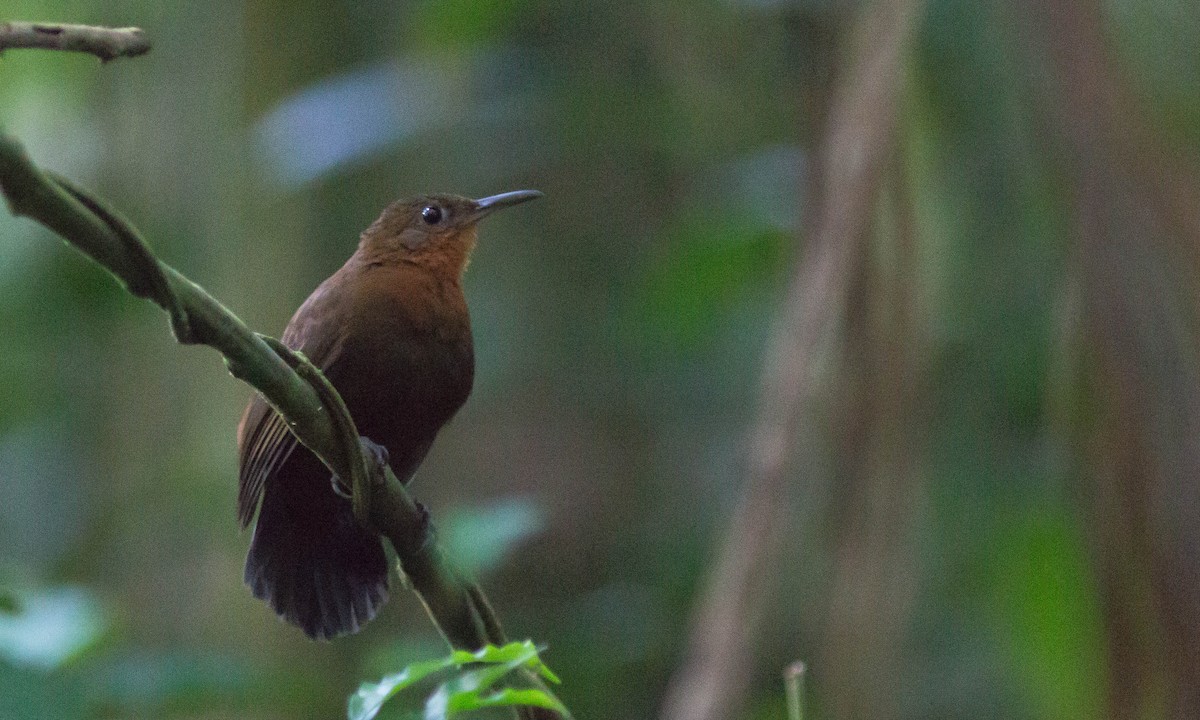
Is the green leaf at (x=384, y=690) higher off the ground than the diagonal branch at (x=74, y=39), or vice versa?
the diagonal branch at (x=74, y=39)

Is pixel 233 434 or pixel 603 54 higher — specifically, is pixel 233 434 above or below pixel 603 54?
below

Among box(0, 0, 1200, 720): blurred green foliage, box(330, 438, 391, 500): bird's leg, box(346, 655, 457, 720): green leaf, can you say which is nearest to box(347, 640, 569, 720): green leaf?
box(346, 655, 457, 720): green leaf

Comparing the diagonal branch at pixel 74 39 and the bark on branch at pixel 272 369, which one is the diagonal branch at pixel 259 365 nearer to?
the bark on branch at pixel 272 369

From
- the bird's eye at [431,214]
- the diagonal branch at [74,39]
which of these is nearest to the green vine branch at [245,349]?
the diagonal branch at [74,39]

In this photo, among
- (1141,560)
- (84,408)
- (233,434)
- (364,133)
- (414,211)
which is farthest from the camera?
(84,408)

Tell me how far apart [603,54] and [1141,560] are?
12.2 ft

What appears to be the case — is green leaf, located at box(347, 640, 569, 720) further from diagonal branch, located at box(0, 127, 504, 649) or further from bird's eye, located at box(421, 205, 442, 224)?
bird's eye, located at box(421, 205, 442, 224)

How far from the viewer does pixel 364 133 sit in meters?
4.39

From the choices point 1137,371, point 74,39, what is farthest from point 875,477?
point 74,39

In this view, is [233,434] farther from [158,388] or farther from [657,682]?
[657,682]

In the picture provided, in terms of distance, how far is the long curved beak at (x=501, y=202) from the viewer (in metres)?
3.12

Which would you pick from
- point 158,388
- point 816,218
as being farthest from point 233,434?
point 816,218

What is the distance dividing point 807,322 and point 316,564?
109cm

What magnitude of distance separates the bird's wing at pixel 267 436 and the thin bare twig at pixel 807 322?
2.83 ft
